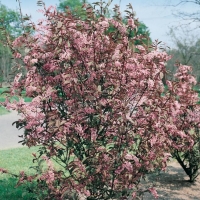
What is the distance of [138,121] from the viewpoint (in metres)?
3.30

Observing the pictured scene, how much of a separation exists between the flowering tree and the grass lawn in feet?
5.92

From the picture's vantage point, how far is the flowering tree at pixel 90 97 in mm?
3025

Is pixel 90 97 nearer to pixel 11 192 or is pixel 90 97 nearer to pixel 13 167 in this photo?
pixel 11 192

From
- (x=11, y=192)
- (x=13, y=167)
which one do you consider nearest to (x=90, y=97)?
(x=11, y=192)

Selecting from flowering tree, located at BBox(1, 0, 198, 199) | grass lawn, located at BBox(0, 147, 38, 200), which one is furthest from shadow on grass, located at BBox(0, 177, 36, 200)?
flowering tree, located at BBox(1, 0, 198, 199)

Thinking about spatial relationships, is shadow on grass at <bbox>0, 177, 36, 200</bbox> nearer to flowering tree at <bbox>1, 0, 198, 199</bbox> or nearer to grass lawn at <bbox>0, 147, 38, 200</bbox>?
grass lawn at <bbox>0, 147, 38, 200</bbox>

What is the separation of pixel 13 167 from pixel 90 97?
4603 millimetres

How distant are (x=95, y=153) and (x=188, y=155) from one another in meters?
3.44

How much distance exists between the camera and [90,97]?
2.92 metres

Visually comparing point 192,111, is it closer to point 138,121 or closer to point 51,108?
point 138,121

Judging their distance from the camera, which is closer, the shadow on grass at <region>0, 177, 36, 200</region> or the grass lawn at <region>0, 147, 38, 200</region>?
the shadow on grass at <region>0, 177, 36, 200</region>

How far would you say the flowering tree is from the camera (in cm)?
303

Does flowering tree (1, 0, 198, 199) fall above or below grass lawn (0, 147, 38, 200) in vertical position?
above

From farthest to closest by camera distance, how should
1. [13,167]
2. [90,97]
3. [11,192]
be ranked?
1. [13,167]
2. [11,192]
3. [90,97]
